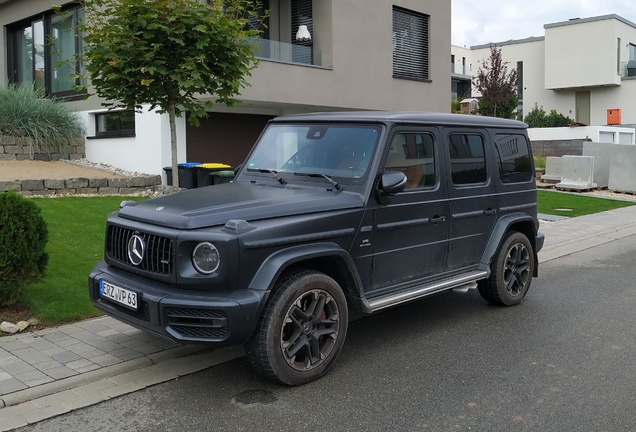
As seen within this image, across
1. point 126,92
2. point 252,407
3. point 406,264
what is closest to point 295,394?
point 252,407

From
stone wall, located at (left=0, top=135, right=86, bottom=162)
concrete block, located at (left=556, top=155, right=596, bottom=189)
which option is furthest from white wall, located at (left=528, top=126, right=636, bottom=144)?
stone wall, located at (left=0, top=135, right=86, bottom=162)

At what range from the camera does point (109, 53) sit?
816 centimetres

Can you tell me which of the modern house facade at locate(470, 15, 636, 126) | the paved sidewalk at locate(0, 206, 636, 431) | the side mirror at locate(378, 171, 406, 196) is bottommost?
the paved sidewalk at locate(0, 206, 636, 431)

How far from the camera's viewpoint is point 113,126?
55.4 ft

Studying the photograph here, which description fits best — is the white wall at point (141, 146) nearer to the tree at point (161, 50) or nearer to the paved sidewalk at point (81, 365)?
the tree at point (161, 50)

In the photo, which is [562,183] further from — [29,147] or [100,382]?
[100,382]

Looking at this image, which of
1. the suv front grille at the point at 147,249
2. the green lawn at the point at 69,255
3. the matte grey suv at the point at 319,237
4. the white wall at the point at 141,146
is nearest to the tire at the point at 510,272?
the matte grey suv at the point at 319,237

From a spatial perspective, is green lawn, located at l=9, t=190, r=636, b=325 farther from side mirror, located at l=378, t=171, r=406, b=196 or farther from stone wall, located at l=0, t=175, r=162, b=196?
side mirror, located at l=378, t=171, r=406, b=196

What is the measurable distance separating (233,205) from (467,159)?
8.66 ft

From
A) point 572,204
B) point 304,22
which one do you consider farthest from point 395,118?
point 304,22

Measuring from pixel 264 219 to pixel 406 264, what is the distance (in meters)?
1.54

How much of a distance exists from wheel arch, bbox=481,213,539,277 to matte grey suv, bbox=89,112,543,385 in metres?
0.02

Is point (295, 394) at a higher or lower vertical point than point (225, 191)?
lower

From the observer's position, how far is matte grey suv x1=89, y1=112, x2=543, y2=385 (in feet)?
14.1
